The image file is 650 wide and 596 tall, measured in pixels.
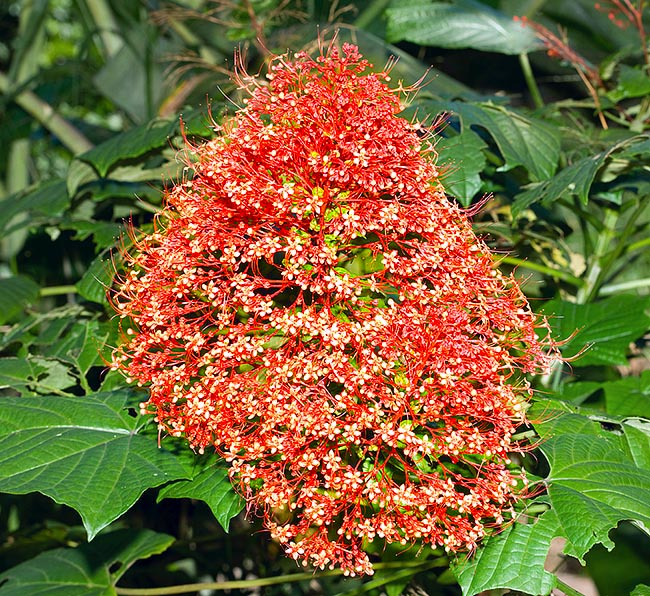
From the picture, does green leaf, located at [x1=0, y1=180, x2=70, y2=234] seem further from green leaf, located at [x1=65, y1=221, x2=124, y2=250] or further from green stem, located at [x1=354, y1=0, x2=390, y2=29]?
Answer: green stem, located at [x1=354, y1=0, x2=390, y2=29]

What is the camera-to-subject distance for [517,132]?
155 centimetres

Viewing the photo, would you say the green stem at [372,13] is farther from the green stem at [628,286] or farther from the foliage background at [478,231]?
the green stem at [628,286]

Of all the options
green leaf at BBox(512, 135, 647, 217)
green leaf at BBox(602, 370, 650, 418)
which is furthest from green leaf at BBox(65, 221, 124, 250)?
green leaf at BBox(602, 370, 650, 418)

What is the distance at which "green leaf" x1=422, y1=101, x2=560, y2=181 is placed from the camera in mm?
1489

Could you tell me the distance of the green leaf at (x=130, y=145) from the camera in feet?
5.18

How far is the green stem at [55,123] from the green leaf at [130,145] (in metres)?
0.99

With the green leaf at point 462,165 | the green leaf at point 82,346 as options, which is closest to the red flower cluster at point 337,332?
the green leaf at point 462,165

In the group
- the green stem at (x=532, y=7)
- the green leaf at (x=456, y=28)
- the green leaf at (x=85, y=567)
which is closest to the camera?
the green leaf at (x=85, y=567)

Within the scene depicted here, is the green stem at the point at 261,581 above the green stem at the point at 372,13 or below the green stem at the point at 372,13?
below

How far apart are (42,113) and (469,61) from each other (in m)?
1.65

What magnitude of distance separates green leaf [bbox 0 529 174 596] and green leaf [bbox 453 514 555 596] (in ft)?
2.28

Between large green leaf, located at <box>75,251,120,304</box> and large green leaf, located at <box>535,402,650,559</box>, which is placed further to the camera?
large green leaf, located at <box>75,251,120,304</box>

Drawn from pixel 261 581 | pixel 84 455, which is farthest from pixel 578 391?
pixel 84 455

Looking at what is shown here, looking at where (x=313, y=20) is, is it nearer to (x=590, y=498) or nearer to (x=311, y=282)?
(x=311, y=282)
